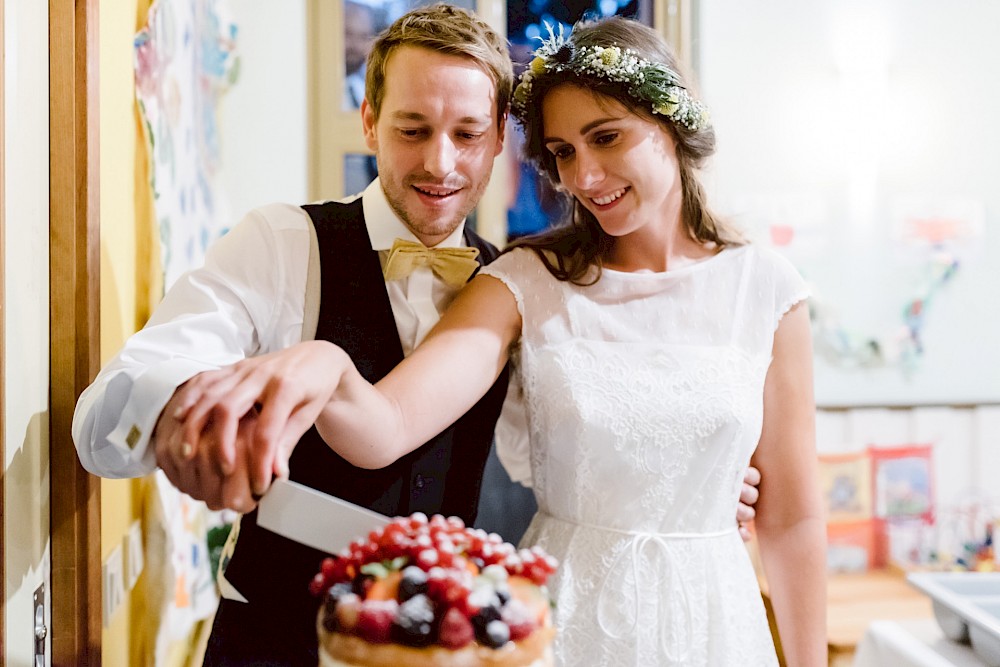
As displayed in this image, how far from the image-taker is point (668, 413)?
4.57 feet

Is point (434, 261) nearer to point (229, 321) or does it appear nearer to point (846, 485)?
point (229, 321)

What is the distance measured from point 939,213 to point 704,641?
115 inches

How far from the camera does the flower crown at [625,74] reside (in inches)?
54.1

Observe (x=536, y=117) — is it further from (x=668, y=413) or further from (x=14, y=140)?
(x=14, y=140)

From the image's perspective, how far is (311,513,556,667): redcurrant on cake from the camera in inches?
24.3

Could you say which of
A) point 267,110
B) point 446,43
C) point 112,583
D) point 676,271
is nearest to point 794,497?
point 676,271

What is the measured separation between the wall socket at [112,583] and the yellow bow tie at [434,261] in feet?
2.17

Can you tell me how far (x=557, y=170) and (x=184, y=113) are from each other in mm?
1146

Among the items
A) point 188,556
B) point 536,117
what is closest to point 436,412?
point 536,117

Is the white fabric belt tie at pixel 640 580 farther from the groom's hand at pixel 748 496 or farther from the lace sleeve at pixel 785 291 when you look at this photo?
the lace sleeve at pixel 785 291

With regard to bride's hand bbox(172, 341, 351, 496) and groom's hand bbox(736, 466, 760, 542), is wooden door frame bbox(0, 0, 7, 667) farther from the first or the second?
groom's hand bbox(736, 466, 760, 542)

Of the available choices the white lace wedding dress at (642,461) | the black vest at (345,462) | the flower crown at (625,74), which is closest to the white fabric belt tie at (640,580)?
the white lace wedding dress at (642,461)

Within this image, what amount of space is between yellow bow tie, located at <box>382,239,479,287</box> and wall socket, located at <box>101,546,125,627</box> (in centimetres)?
66

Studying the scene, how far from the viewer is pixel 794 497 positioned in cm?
149
